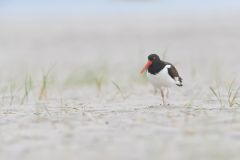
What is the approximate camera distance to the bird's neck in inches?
257

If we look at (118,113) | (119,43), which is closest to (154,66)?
(118,113)

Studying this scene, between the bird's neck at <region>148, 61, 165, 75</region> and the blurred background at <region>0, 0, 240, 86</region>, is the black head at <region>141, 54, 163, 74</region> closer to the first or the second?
the bird's neck at <region>148, 61, 165, 75</region>

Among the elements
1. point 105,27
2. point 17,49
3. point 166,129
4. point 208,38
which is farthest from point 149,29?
point 166,129

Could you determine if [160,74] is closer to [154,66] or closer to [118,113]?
[154,66]

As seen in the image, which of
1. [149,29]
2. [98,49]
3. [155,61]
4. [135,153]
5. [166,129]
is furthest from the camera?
[149,29]

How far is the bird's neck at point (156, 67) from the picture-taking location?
6.52 m

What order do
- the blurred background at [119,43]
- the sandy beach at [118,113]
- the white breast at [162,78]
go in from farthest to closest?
the blurred background at [119,43] < the white breast at [162,78] < the sandy beach at [118,113]

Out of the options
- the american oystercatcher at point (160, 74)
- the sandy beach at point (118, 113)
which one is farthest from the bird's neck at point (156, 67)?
the sandy beach at point (118, 113)

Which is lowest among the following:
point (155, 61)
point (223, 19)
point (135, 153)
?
point (135, 153)

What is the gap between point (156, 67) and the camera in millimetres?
6555

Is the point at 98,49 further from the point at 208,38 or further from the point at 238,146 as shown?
the point at 238,146

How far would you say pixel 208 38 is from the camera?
58.0 feet

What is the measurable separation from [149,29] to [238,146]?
1662cm

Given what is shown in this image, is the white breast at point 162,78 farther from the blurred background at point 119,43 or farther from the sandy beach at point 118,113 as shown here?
the blurred background at point 119,43
